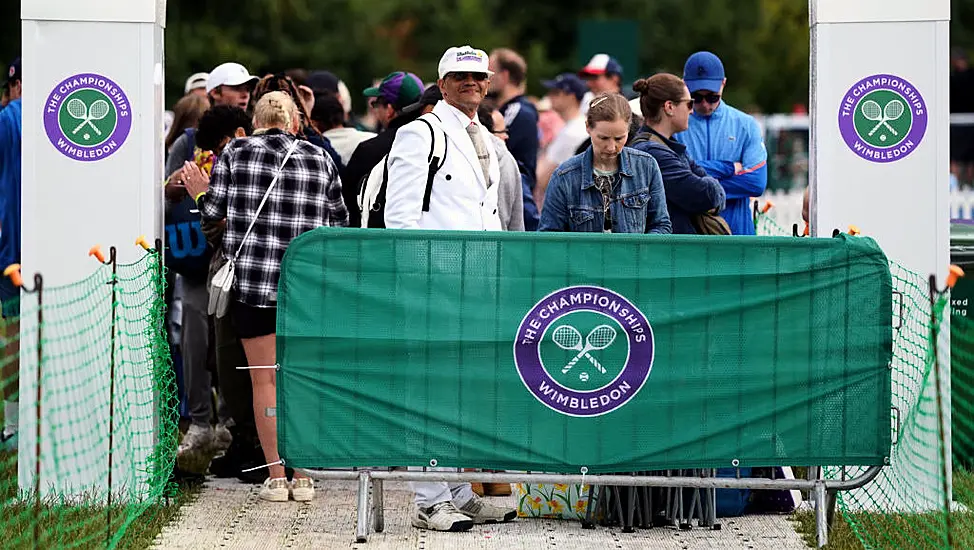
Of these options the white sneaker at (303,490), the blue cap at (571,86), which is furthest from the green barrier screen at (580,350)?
the blue cap at (571,86)

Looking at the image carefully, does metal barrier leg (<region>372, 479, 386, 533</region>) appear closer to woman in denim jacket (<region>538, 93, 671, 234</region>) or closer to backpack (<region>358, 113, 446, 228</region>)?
backpack (<region>358, 113, 446, 228</region>)

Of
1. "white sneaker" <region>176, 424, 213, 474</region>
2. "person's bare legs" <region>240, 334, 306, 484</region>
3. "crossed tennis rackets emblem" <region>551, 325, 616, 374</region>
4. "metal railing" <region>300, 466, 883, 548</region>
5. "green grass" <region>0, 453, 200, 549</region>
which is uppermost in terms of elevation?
"crossed tennis rackets emblem" <region>551, 325, 616, 374</region>

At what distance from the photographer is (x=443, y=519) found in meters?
7.16

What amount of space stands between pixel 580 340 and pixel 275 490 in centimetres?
204

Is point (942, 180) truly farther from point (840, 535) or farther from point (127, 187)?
point (127, 187)

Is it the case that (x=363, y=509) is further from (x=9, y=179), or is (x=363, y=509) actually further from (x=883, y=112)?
(x=9, y=179)

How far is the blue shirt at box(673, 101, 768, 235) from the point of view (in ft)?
27.8

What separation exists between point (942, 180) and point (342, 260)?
2.90 metres

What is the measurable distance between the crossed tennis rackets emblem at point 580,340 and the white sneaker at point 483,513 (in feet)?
3.41

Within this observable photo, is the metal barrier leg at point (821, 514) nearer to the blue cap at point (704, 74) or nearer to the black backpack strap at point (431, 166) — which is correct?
the black backpack strap at point (431, 166)

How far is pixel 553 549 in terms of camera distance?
680cm

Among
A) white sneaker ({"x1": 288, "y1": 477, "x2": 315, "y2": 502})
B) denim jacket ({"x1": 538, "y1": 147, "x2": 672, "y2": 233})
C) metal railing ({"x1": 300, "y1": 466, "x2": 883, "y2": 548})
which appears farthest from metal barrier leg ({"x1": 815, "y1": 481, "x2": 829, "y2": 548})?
white sneaker ({"x1": 288, "y1": 477, "x2": 315, "y2": 502})

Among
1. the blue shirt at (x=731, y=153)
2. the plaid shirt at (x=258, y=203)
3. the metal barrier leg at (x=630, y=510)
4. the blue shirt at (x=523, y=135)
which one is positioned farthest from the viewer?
the blue shirt at (x=523, y=135)

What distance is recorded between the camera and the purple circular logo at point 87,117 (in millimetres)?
7414
